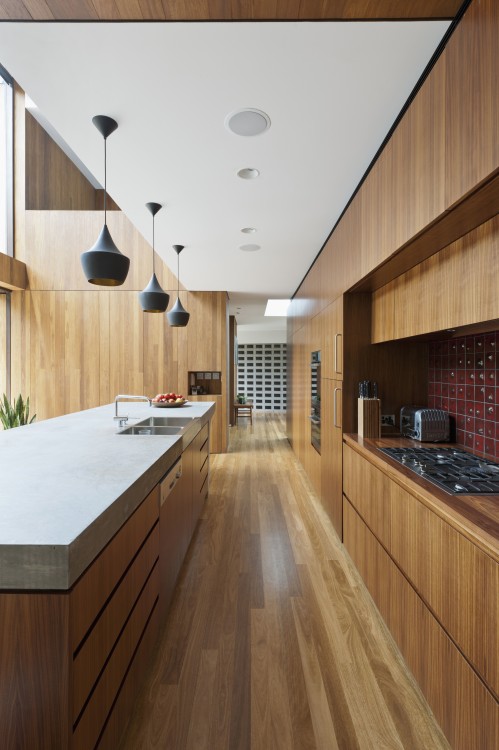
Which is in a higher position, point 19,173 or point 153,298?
point 19,173

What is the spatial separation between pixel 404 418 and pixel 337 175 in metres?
1.66

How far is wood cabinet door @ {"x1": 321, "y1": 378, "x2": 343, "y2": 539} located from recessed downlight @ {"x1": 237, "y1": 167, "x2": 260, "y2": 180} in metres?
1.55

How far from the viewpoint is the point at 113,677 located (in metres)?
1.20

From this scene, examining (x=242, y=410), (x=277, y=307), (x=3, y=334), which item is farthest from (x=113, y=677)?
(x=242, y=410)

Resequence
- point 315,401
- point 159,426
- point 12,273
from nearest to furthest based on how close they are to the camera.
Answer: point 159,426 → point 315,401 → point 12,273

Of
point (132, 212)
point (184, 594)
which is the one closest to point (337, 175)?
point (132, 212)

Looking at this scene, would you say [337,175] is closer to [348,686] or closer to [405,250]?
[405,250]

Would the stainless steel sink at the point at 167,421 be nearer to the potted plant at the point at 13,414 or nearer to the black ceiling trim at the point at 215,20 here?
the black ceiling trim at the point at 215,20

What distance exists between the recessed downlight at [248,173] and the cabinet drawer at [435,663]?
Answer: 222cm

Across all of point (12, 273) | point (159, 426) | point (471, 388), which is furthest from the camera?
point (12, 273)

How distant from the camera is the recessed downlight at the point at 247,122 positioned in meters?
1.80

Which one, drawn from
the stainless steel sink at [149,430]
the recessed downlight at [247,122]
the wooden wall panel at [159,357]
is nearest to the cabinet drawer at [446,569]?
the stainless steel sink at [149,430]

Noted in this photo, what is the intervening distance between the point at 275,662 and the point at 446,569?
0.94 m

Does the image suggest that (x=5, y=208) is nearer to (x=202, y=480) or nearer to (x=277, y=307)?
(x=277, y=307)
